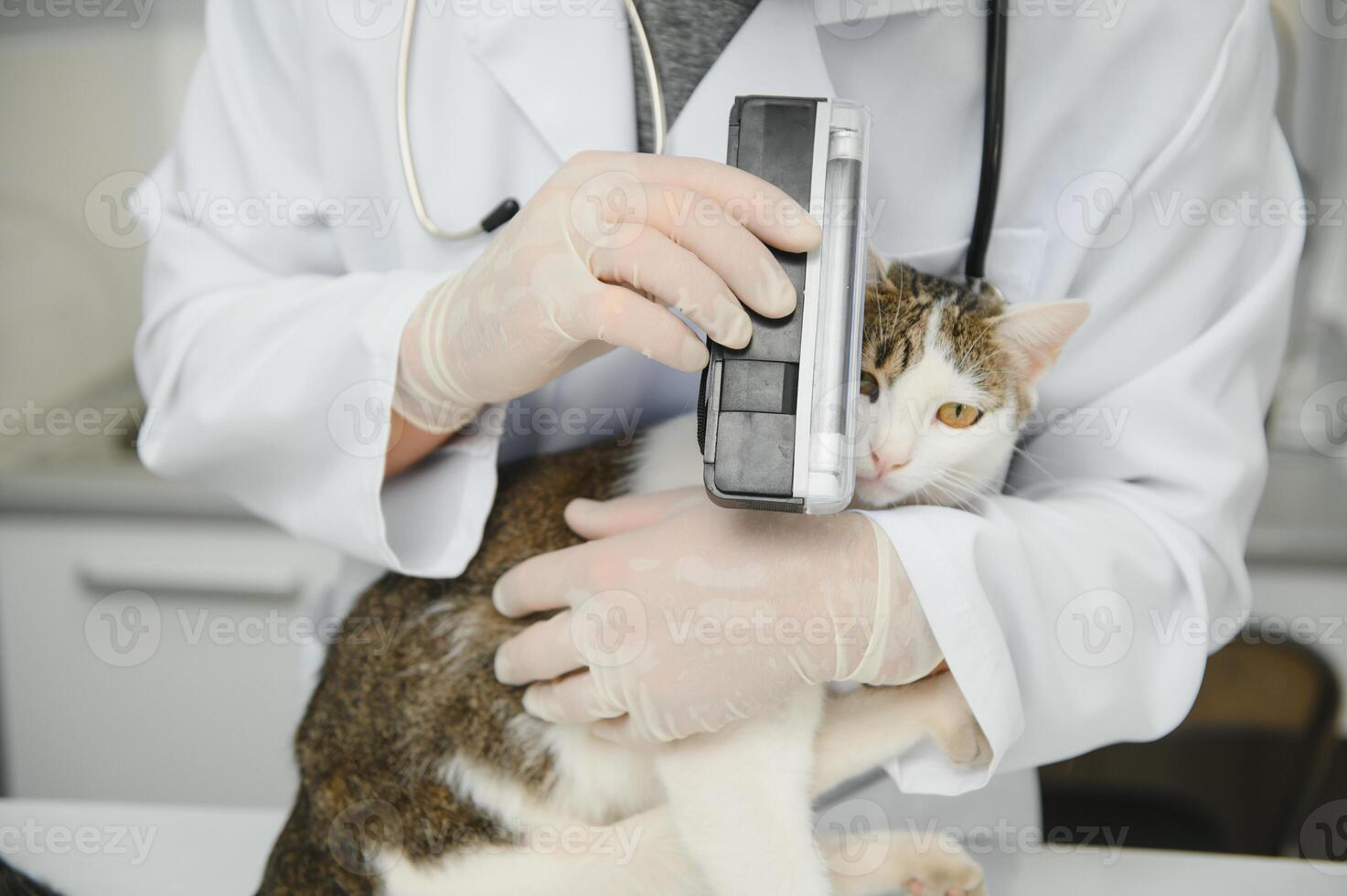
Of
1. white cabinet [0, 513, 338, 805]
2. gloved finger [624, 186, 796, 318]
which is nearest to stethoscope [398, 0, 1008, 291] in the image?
gloved finger [624, 186, 796, 318]

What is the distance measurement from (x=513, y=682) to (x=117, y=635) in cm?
119

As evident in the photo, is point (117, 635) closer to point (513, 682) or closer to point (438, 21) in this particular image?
point (513, 682)

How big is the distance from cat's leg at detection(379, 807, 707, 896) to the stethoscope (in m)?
0.46

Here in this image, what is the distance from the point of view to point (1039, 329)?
65cm

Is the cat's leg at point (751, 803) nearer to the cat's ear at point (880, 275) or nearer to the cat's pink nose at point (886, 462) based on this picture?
the cat's pink nose at point (886, 462)

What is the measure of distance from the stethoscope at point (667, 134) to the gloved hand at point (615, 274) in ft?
0.26

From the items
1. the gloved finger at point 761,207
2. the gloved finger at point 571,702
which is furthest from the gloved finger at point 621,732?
the gloved finger at point 761,207

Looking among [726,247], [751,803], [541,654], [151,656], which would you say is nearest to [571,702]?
[541,654]

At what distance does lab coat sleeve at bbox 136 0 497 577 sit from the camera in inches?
26.4

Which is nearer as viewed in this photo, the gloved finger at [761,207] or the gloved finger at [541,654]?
the gloved finger at [761,207]

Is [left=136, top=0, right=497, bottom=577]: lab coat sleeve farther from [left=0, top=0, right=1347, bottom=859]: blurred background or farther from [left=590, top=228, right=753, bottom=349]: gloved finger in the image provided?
[left=0, top=0, right=1347, bottom=859]: blurred background

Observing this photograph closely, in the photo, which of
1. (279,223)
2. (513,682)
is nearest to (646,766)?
(513,682)

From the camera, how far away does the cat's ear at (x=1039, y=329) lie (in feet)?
2.03

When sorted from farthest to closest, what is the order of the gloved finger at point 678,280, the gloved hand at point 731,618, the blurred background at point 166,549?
the blurred background at point 166,549
the gloved hand at point 731,618
the gloved finger at point 678,280
